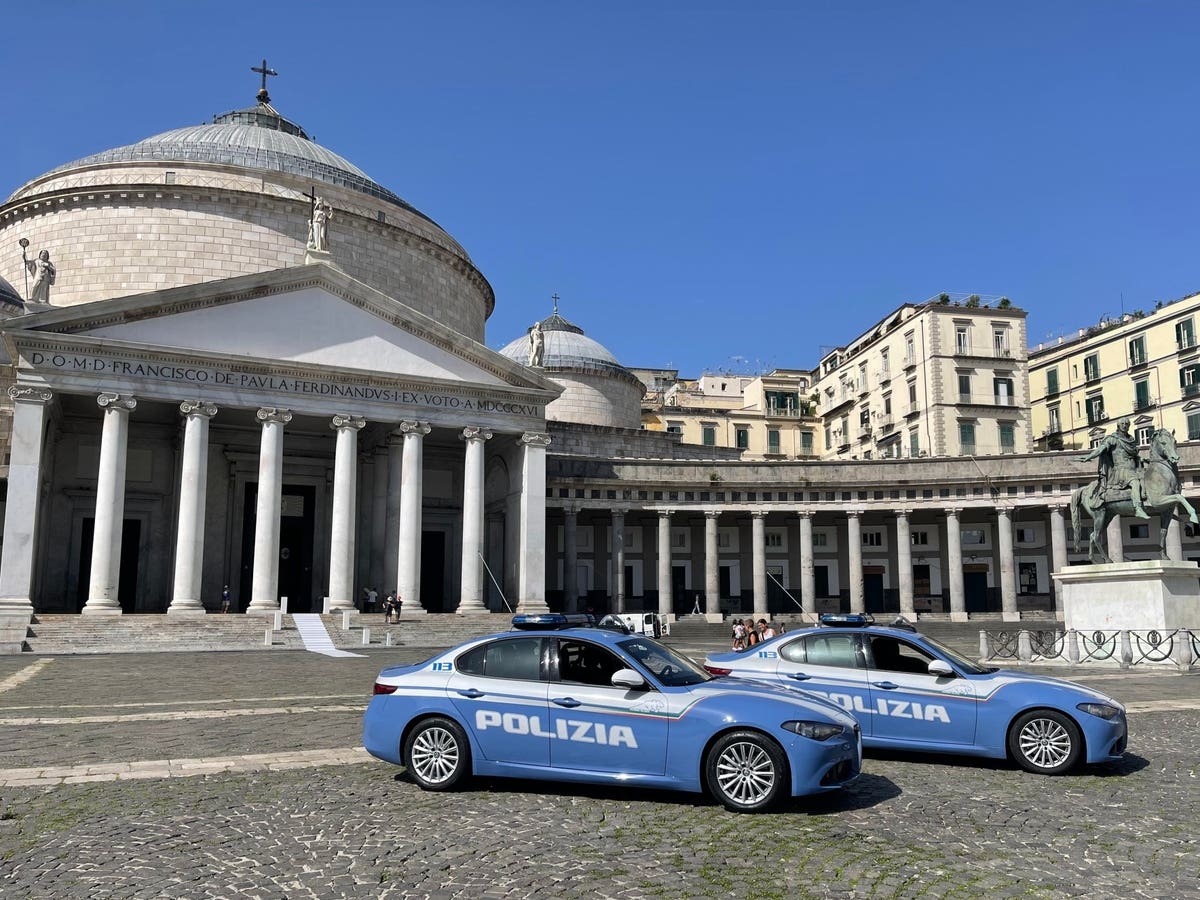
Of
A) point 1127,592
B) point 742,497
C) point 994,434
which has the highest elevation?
point 994,434

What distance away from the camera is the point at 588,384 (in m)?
62.2

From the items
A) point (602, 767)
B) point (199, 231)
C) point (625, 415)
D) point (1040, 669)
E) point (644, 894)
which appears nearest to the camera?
point (644, 894)

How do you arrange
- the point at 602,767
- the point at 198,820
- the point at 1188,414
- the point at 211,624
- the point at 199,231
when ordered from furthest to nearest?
the point at 1188,414, the point at 199,231, the point at 211,624, the point at 602,767, the point at 198,820

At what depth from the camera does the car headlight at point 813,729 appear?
7.96 metres

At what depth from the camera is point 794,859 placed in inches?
263

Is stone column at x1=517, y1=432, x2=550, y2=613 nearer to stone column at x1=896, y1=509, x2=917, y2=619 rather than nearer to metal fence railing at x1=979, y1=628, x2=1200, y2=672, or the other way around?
stone column at x1=896, y1=509, x2=917, y2=619

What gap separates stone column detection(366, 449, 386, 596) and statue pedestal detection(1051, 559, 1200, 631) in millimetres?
24862

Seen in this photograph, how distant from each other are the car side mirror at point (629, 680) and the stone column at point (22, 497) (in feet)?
96.2

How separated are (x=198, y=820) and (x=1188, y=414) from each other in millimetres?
58473

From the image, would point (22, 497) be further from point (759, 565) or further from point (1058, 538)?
point (1058, 538)

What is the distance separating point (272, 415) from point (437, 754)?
28994 mm

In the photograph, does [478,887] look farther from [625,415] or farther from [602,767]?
[625,415]

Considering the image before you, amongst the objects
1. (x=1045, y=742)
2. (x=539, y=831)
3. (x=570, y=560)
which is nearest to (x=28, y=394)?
(x=570, y=560)

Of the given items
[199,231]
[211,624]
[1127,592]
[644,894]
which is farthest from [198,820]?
[199,231]
